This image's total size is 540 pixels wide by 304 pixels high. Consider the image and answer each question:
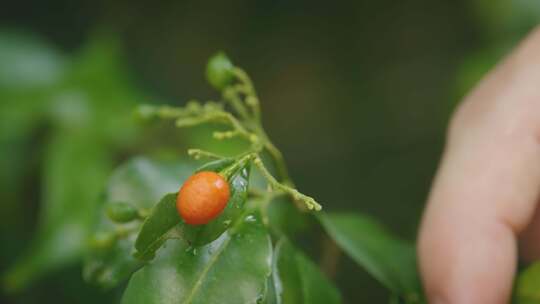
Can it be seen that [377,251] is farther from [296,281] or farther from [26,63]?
[26,63]

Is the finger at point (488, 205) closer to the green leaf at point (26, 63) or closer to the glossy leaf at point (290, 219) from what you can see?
the glossy leaf at point (290, 219)

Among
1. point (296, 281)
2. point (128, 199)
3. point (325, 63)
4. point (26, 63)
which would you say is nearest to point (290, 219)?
point (296, 281)

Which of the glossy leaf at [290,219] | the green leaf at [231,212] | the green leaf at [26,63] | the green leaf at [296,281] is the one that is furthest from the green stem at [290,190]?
the green leaf at [26,63]

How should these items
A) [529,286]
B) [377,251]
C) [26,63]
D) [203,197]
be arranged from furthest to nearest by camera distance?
[26,63] < [377,251] < [529,286] < [203,197]

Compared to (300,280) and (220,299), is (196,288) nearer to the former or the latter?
(220,299)

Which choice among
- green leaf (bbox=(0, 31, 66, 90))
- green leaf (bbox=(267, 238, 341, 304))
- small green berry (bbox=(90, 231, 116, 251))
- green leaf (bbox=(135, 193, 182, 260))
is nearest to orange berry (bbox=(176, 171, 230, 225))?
green leaf (bbox=(135, 193, 182, 260))

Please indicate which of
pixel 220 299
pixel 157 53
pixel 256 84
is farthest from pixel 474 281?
pixel 157 53
